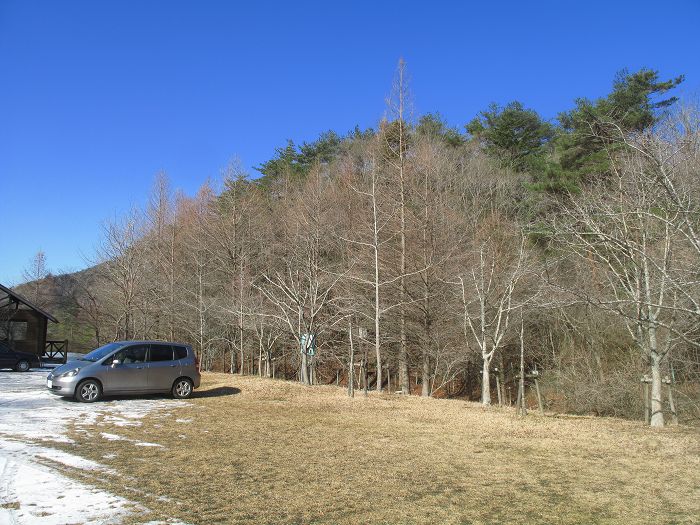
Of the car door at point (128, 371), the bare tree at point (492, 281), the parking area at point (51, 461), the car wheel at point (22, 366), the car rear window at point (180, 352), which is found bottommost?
the parking area at point (51, 461)

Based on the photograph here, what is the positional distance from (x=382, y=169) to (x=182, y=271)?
15.6 m

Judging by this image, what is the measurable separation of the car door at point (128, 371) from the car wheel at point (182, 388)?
799 millimetres

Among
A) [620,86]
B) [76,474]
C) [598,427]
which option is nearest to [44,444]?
[76,474]

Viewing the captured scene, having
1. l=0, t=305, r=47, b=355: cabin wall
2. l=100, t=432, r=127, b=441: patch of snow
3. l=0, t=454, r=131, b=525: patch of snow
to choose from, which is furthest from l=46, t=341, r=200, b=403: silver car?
l=0, t=305, r=47, b=355: cabin wall

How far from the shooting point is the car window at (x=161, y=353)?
13789 mm

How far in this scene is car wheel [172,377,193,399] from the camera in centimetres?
1406

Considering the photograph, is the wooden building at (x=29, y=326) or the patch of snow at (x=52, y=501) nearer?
the patch of snow at (x=52, y=501)

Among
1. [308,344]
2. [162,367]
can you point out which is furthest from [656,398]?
[162,367]

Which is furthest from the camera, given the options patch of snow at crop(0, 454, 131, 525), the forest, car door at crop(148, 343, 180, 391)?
the forest

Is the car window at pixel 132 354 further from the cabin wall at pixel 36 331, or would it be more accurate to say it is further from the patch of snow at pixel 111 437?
the cabin wall at pixel 36 331

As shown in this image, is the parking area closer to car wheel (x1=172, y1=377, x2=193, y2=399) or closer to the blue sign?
car wheel (x1=172, y1=377, x2=193, y2=399)

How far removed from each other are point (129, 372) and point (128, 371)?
4 cm

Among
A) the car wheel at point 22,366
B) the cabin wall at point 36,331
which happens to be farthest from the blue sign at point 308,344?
the cabin wall at point 36,331

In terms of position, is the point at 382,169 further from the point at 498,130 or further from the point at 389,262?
the point at 498,130
